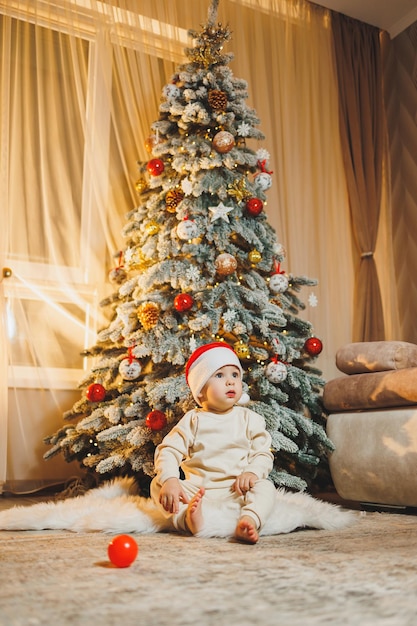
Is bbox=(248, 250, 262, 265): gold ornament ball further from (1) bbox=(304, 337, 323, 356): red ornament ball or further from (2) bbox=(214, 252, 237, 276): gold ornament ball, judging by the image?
(1) bbox=(304, 337, 323, 356): red ornament ball

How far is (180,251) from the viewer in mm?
2756

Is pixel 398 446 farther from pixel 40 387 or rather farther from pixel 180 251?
pixel 40 387

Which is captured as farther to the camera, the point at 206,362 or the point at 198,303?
the point at 198,303

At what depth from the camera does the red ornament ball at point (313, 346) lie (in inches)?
110

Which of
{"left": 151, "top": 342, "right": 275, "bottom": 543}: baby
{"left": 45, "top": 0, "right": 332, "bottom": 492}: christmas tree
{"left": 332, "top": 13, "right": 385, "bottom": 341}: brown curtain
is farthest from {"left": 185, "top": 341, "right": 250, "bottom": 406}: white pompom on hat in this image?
{"left": 332, "top": 13, "right": 385, "bottom": 341}: brown curtain

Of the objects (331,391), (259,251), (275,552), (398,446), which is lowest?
(275,552)

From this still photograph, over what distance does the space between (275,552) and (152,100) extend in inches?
106

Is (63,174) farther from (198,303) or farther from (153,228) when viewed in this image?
(198,303)

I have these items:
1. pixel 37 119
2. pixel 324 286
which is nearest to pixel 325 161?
pixel 324 286

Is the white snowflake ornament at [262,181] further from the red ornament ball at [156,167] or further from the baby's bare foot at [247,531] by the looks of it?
the baby's bare foot at [247,531]

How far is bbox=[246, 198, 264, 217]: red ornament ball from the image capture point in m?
2.80

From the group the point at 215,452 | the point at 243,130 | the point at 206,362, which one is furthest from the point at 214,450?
the point at 243,130

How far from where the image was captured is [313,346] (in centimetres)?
278

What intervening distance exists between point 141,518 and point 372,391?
3.75ft
